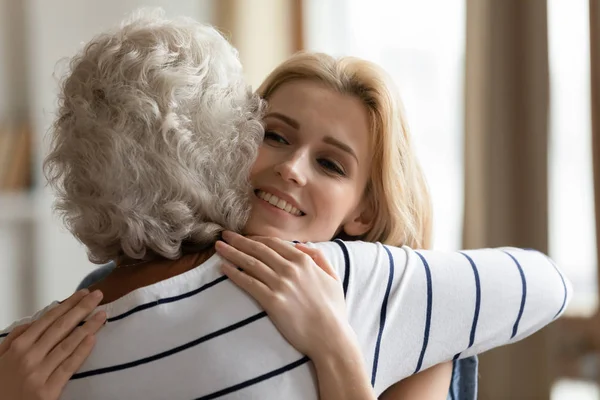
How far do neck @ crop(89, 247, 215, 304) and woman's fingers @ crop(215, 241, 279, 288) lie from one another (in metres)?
0.04

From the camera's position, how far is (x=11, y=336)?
1.08 m

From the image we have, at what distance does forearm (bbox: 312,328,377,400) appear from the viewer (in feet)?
3.31

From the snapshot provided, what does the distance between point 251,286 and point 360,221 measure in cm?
44

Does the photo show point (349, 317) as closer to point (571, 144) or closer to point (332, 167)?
point (332, 167)

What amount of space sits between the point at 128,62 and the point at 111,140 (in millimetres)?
113

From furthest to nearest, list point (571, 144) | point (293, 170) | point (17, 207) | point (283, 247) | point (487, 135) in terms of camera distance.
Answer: point (17, 207) < point (487, 135) < point (571, 144) < point (293, 170) < point (283, 247)

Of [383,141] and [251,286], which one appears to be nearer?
[251,286]

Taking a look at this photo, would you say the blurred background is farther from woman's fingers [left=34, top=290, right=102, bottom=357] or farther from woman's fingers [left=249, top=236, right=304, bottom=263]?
woman's fingers [left=34, top=290, right=102, bottom=357]

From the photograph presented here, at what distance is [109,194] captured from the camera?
40.1 inches

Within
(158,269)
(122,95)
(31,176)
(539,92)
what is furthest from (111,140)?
(31,176)

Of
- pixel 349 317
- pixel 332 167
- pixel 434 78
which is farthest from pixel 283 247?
pixel 434 78

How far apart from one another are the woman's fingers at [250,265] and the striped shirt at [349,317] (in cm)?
2

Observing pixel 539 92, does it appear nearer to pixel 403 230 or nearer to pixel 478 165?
pixel 478 165

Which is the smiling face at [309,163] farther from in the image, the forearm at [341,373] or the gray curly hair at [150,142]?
the forearm at [341,373]
